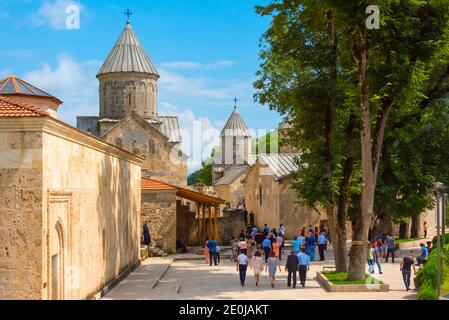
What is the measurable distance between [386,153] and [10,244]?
15.4 m

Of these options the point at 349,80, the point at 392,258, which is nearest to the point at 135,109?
the point at 392,258

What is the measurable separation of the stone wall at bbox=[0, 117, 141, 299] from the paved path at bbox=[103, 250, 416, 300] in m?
1.74

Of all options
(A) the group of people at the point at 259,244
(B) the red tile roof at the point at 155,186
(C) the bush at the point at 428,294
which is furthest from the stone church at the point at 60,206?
(C) the bush at the point at 428,294

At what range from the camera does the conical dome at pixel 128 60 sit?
54.5m

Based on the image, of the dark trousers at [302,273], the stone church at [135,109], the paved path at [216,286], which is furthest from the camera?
the stone church at [135,109]

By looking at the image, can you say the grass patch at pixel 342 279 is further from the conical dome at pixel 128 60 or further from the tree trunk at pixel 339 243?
the conical dome at pixel 128 60

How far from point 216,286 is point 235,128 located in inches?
2673

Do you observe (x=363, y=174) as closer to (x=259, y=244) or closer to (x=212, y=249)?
(x=212, y=249)

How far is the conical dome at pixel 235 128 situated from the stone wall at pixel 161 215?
5598 centimetres

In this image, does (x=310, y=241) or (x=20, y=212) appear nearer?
(x=20, y=212)

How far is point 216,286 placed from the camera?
22.0 m

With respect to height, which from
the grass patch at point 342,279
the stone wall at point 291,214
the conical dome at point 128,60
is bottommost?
the grass patch at point 342,279
